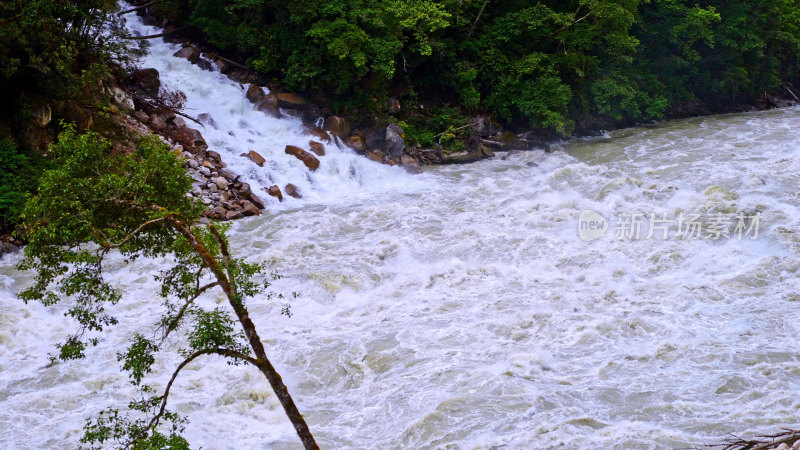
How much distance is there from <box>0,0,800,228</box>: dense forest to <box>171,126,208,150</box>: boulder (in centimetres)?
178

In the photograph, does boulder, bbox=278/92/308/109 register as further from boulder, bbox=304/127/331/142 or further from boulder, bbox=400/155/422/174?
boulder, bbox=400/155/422/174

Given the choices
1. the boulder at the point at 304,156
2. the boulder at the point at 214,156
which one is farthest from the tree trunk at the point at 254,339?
the boulder at the point at 304,156

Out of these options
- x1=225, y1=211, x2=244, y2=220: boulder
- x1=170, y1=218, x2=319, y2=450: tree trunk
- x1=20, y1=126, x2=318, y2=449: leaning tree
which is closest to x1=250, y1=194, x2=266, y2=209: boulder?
x1=225, y1=211, x2=244, y2=220: boulder

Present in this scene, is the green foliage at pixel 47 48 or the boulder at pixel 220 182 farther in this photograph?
the boulder at pixel 220 182

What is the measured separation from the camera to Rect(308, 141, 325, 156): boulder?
635 inches

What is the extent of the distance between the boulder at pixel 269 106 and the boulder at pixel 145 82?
2.52 metres

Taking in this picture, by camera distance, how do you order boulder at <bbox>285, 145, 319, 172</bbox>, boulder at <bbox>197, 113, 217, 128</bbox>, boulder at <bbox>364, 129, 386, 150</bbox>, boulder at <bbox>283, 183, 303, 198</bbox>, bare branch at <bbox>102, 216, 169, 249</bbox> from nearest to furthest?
bare branch at <bbox>102, 216, 169, 249</bbox> → boulder at <bbox>283, 183, 303, 198</bbox> → boulder at <bbox>285, 145, 319, 172</bbox> → boulder at <bbox>197, 113, 217, 128</bbox> → boulder at <bbox>364, 129, 386, 150</bbox>

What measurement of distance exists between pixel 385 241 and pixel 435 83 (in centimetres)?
838

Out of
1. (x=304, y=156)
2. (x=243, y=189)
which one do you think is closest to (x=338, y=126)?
(x=304, y=156)

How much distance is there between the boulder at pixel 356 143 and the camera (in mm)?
16766

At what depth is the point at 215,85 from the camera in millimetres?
16953

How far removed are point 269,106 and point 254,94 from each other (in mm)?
533

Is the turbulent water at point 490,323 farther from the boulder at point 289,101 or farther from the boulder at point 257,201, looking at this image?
the boulder at point 289,101

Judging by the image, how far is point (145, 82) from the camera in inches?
614
